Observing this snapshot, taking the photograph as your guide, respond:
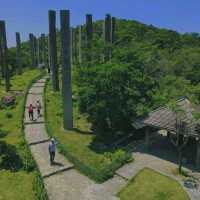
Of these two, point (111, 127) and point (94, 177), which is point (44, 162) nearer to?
point (94, 177)

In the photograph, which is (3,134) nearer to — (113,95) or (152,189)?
(113,95)

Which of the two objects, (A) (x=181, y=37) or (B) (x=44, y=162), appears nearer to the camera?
(B) (x=44, y=162)

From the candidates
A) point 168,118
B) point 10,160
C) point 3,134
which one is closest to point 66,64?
point 3,134

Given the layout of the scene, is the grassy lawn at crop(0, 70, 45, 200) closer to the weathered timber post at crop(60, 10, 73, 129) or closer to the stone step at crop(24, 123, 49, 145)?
the stone step at crop(24, 123, 49, 145)

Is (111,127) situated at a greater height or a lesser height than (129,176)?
greater

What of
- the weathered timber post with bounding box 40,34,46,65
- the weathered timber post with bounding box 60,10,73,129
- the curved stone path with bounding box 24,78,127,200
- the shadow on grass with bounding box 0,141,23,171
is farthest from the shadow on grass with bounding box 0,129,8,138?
the weathered timber post with bounding box 40,34,46,65

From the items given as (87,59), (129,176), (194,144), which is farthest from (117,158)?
(87,59)

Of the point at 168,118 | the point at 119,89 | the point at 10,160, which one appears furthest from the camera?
the point at 119,89
